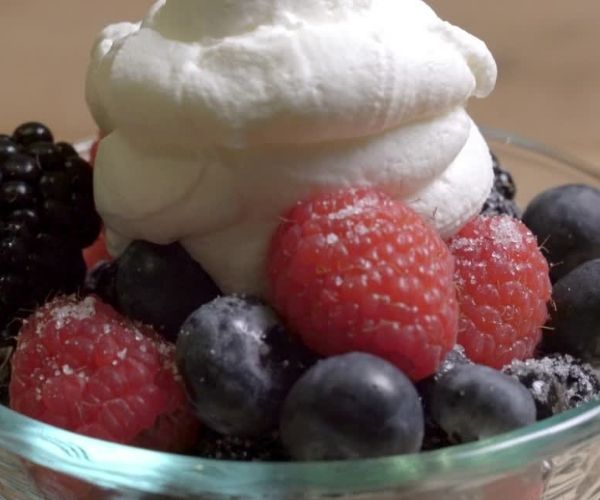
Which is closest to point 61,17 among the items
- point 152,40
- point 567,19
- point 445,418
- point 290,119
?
point 567,19

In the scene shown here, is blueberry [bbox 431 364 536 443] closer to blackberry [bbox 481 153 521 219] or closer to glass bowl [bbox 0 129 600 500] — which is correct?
glass bowl [bbox 0 129 600 500]

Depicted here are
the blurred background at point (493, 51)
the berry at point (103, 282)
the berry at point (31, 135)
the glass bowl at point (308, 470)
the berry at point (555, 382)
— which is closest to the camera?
the glass bowl at point (308, 470)

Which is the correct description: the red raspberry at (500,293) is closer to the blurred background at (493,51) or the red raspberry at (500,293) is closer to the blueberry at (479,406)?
the blueberry at (479,406)

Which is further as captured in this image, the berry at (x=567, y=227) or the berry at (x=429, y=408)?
the berry at (x=567, y=227)

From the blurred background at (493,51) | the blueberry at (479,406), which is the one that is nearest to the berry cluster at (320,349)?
the blueberry at (479,406)

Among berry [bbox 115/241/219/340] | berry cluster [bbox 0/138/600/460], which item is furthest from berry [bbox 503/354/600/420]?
berry [bbox 115/241/219/340]

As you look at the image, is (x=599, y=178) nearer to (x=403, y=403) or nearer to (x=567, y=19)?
(x=403, y=403)

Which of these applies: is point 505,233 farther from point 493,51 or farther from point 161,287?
point 493,51
